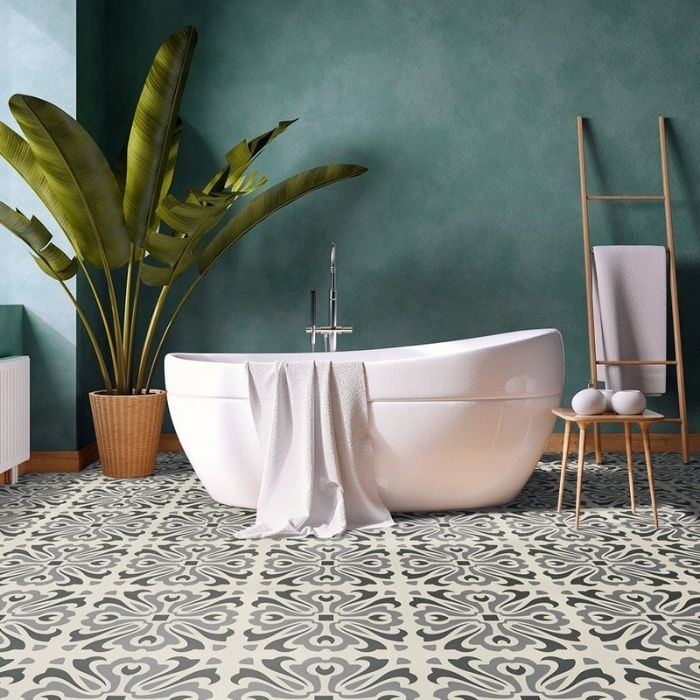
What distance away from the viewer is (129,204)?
3.55 m

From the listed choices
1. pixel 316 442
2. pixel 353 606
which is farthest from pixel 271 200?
pixel 353 606

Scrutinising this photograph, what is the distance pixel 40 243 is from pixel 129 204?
1.36 feet

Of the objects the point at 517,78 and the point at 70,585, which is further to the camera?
the point at 517,78

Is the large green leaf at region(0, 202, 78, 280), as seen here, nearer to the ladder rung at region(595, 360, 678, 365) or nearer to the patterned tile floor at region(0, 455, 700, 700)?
the patterned tile floor at region(0, 455, 700, 700)

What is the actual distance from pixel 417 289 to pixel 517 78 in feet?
4.09

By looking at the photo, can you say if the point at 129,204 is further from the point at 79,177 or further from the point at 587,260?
the point at 587,260

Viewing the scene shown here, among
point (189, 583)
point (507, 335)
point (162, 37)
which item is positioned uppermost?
point (162, 37)

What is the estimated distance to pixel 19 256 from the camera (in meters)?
3.87

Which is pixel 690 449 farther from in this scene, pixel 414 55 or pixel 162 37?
pixel 162 37

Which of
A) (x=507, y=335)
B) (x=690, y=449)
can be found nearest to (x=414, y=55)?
(x=507, y=335)

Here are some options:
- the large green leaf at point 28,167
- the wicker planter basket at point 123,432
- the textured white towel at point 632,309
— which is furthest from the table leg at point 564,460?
the large green leaf at point 28,167

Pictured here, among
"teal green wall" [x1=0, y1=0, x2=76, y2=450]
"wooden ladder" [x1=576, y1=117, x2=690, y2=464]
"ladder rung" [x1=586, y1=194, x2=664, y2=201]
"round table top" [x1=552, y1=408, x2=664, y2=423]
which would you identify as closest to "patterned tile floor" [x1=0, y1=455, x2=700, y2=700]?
"round table top" [x1=552, y1=408, x2=664, y2=423]

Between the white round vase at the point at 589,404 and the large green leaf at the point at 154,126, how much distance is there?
6.58 ft

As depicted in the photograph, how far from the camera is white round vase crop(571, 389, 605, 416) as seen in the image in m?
2.80
